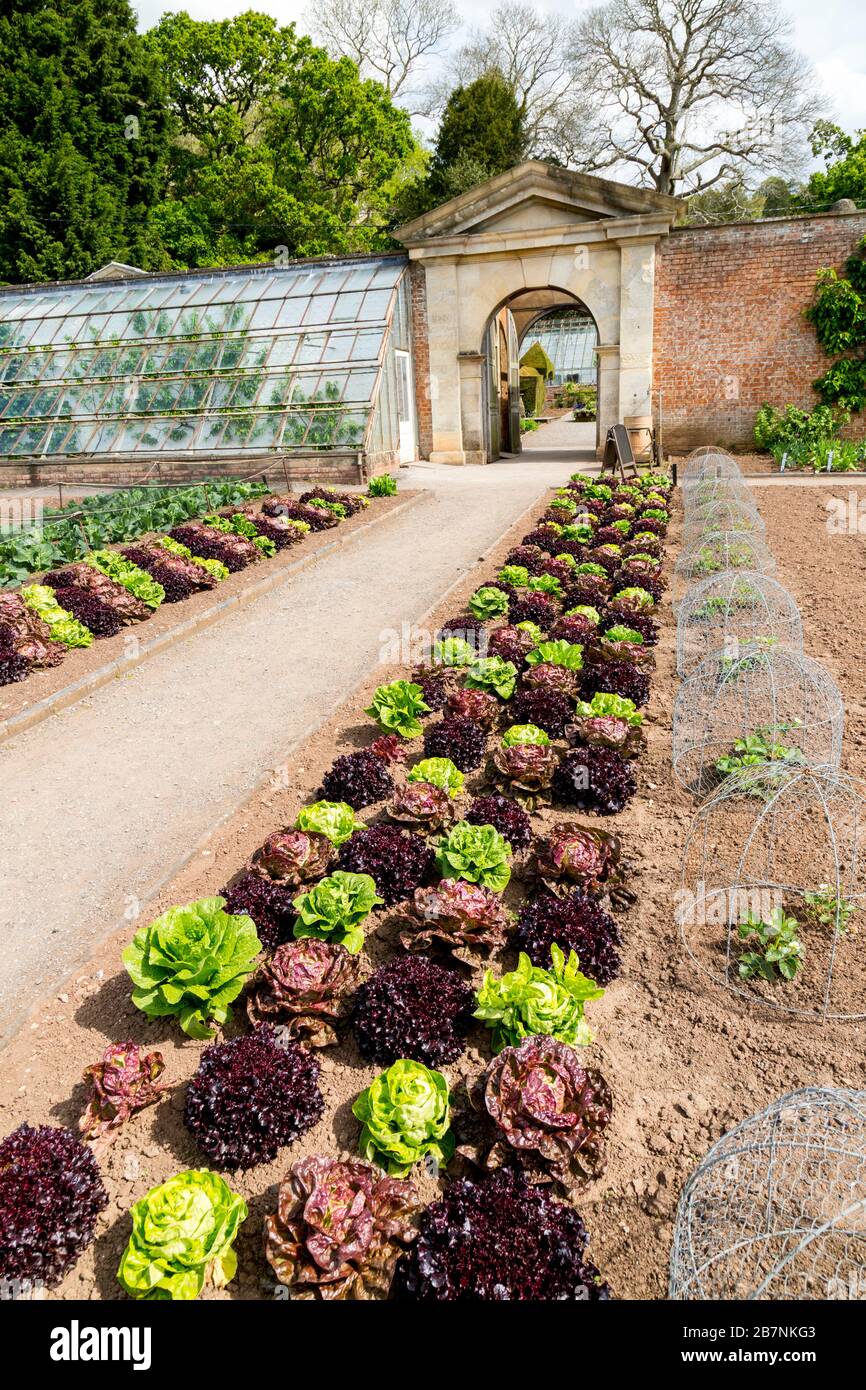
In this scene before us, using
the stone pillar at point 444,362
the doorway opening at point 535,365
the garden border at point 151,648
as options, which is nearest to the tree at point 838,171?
the doorway opening at point 535,365

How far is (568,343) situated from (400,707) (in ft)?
163

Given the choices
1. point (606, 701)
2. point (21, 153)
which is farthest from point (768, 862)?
point (21, 153)

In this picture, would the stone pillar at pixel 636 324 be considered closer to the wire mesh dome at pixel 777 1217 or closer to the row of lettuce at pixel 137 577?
the row of lettuce at pixel 137 577

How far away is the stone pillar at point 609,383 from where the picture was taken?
1839cm

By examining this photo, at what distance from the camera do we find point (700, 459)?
55.9 ft

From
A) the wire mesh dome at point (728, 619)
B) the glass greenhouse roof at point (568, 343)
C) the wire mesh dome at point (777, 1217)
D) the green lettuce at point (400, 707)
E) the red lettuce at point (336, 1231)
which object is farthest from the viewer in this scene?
the glass greenhouse roof at point (568, 343)

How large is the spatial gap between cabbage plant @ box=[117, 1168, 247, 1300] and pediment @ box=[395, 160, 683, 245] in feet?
63.3

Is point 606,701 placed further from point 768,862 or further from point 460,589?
point 460,589

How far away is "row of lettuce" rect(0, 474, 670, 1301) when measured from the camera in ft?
7.92

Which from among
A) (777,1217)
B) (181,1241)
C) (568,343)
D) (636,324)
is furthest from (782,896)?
(568,343)

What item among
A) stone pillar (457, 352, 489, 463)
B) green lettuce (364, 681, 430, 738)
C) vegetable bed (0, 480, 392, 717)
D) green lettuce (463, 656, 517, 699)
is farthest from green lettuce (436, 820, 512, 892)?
stone pillar (457, 352, 489, 463)

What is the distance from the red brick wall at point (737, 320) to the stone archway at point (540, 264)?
70 cm

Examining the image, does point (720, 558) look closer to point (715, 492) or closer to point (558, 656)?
point (715, 492)

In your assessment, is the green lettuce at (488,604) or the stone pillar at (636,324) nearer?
the green lettuce at (488,604)
